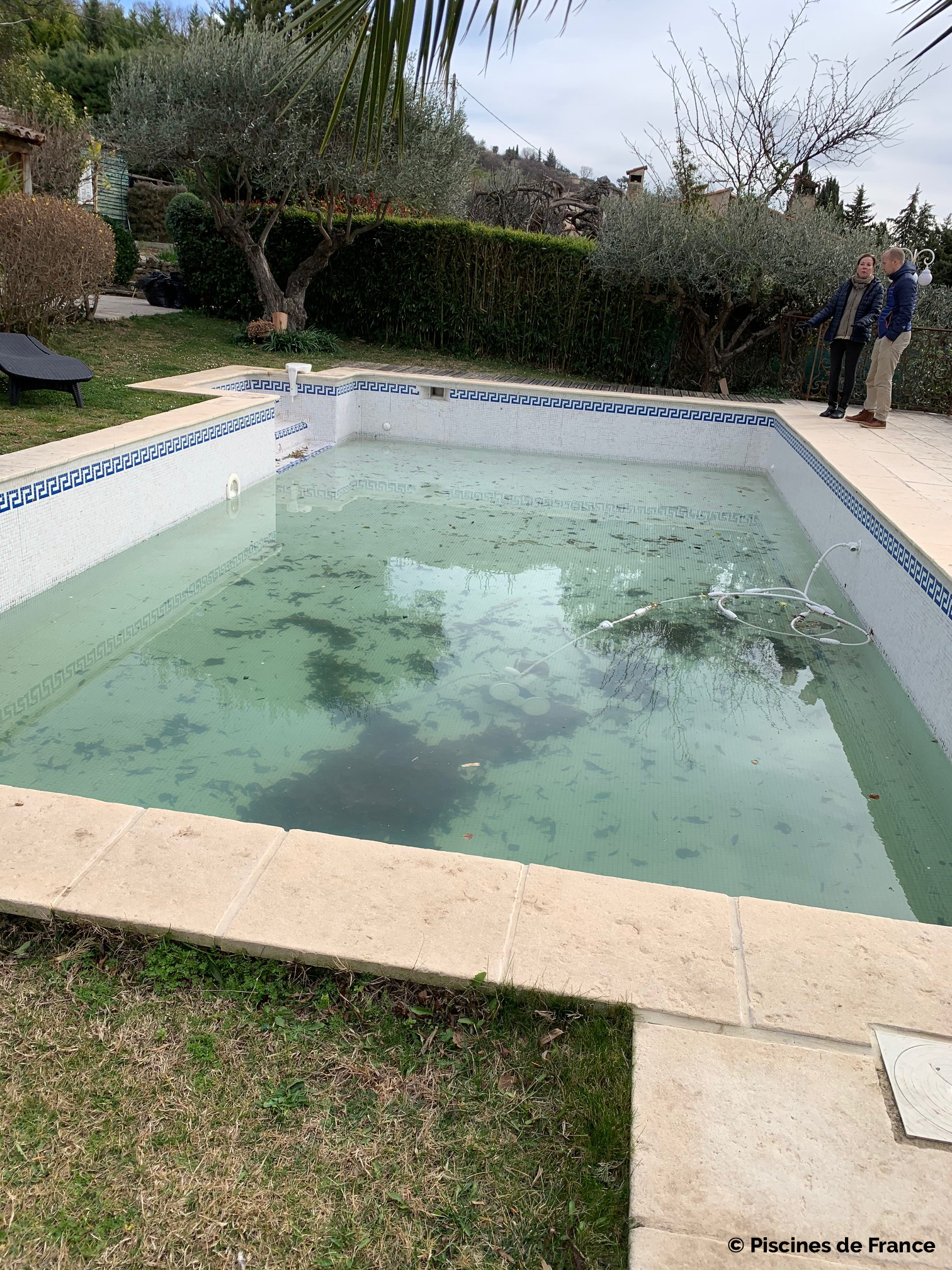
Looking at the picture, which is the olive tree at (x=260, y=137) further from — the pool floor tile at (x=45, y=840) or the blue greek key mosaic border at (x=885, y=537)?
the pool floor tile at (x=45, y=840)

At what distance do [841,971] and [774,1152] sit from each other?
51 cm

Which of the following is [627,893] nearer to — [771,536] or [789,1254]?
[789,1254]

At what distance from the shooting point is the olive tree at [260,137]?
964 centimetres

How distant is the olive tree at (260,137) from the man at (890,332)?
482 centimetres

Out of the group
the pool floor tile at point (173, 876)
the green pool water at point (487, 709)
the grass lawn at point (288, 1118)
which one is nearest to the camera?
the grass lawn at point (288, 1118)

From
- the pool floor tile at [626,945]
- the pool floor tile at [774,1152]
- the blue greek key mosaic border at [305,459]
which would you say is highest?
the blue greek key mosaic border at [305,459]

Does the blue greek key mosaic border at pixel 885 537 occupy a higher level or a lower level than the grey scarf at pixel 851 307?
lower

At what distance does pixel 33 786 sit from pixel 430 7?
2.68m

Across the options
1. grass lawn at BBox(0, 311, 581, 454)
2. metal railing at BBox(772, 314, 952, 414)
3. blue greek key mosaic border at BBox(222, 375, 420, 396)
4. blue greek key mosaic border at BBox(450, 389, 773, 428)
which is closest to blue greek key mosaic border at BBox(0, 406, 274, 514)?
grass lawn at BBox(0, 311, 581, 454)

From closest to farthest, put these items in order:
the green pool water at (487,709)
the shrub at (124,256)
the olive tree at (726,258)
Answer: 1. the green pool water at (487,709)
2. the olive tree at (726,258)
3. the shrub at (124,256)

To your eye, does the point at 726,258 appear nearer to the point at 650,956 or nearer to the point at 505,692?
the point at 505,692

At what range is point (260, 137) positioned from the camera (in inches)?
387

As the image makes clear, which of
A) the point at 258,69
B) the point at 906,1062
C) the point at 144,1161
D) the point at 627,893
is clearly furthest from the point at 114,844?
the point at 258,69

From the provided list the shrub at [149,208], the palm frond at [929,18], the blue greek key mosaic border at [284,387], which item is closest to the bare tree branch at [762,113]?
the blue greek key mosaic border at [284,387]
